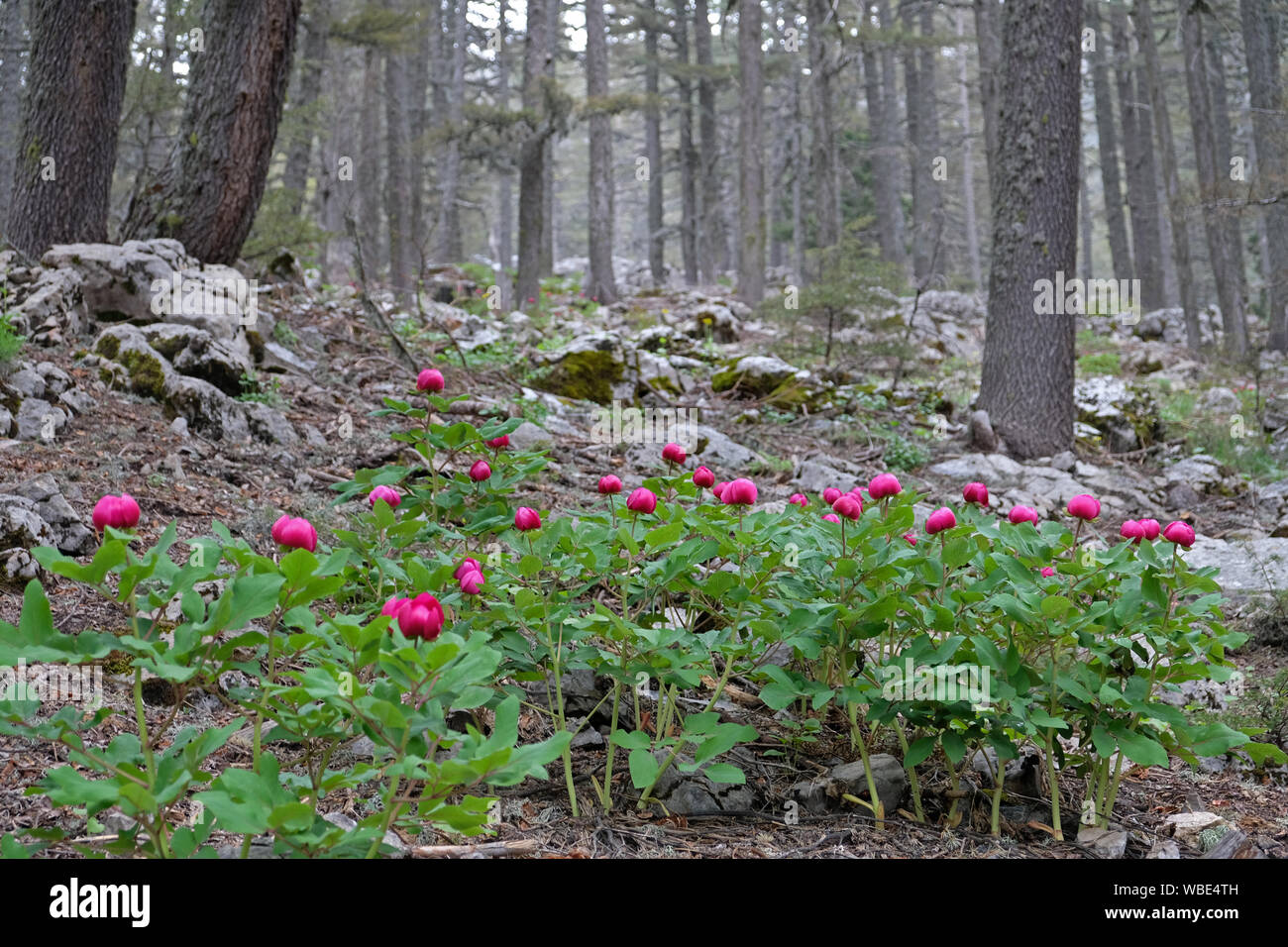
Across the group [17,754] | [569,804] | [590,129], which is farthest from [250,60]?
[590,129]

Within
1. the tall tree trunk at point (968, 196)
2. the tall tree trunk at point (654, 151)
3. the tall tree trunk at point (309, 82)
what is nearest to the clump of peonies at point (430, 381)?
the tall tree trunk at point (309, 82)

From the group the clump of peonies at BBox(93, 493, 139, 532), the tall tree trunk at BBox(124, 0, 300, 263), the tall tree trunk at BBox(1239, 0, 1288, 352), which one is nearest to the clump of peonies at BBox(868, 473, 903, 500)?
the clump of peonies at BBox(93, 493, 139, 532)

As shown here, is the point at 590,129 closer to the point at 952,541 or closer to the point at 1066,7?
the point at 1066,7

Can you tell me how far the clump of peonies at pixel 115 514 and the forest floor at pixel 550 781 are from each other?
0.52 m

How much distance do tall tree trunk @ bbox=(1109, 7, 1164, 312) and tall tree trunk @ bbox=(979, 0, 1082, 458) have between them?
15872 mm

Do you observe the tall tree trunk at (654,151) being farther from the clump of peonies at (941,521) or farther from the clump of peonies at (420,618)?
the clump of peonies at (420,618)

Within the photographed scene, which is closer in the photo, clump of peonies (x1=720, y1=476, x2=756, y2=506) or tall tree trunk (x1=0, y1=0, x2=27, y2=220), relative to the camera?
clump of peonies (x1=720, y1=476, x2=756, y2=506)

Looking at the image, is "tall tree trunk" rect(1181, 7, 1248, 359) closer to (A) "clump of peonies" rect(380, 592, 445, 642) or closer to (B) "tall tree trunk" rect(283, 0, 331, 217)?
(B) "tall tree trunk" rect(283, 0, 331, 217)

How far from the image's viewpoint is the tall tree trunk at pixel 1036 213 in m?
7.48

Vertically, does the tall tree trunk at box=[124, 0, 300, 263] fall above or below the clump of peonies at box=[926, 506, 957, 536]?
above

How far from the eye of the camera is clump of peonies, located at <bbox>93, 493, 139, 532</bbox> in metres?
1.44

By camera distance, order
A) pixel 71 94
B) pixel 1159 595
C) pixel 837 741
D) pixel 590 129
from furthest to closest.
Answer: pixel 590 129, pixel 71 94, pixel 837 741, pixel 1159 595

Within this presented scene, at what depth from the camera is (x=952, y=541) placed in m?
2.00
